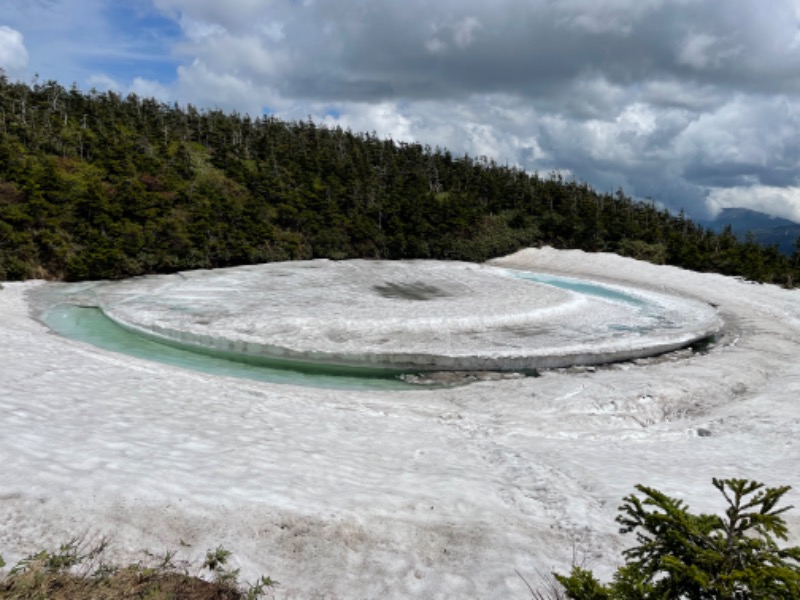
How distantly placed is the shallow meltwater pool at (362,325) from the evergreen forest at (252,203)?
585cm

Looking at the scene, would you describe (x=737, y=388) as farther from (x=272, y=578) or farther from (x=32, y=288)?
(x=32, y=288)

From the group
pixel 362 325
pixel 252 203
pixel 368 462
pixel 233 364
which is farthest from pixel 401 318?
pixel 252 203

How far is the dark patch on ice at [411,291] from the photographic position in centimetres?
4022

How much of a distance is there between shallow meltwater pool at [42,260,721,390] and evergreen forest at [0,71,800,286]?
585 cm

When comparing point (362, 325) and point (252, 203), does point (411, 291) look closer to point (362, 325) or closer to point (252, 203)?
point (362, 325)

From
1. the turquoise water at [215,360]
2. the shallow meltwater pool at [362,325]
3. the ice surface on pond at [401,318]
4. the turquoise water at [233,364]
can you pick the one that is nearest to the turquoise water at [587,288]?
the ice surface on pond at [401,318]

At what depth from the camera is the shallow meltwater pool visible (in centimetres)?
2511

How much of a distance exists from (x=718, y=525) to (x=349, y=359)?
20.9 m

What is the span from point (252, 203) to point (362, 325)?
3744 cm

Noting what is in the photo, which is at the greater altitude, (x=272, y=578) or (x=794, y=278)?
(x=794, y=278)

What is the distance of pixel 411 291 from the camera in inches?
1673

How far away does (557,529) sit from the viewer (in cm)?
1015

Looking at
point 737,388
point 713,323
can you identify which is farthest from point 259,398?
point 713,323

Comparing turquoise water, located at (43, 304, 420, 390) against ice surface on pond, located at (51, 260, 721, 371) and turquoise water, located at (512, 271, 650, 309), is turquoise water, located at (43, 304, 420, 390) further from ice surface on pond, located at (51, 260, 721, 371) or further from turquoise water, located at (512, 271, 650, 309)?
turquoise water, located at (512, 271, 650, 309)
